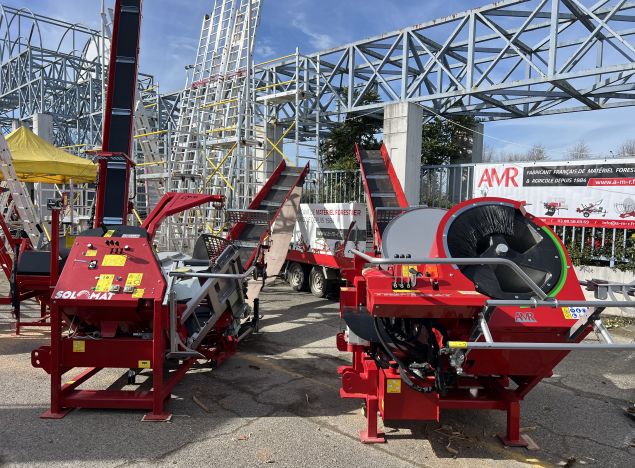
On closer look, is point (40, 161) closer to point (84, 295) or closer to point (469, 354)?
point (84, 295)

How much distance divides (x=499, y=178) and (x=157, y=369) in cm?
859

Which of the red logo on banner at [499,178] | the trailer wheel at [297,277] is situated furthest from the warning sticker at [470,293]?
the trailer wheel at [297,277]

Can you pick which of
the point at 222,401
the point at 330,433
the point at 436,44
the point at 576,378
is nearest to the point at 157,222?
the point at 222,401

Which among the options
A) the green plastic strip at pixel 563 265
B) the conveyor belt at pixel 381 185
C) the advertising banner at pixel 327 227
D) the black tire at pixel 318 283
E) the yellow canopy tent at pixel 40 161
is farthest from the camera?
the yellow canopy tent at pixel 40 161

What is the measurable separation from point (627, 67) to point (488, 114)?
5.39 metres

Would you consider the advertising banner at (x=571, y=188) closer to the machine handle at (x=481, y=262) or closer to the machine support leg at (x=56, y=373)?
the machine handle at (x=481, y=262)

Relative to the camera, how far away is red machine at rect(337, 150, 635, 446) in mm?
3191

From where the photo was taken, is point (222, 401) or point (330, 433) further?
point (222, 401)

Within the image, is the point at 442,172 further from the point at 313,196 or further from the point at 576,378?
the point at 576,378

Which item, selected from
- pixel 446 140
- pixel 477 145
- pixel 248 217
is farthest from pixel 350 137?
pixel 248 217

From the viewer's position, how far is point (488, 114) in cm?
1377

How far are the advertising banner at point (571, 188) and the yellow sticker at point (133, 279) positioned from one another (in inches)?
330

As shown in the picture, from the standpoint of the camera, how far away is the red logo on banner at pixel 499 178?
10023mm

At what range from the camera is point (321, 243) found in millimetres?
10477
